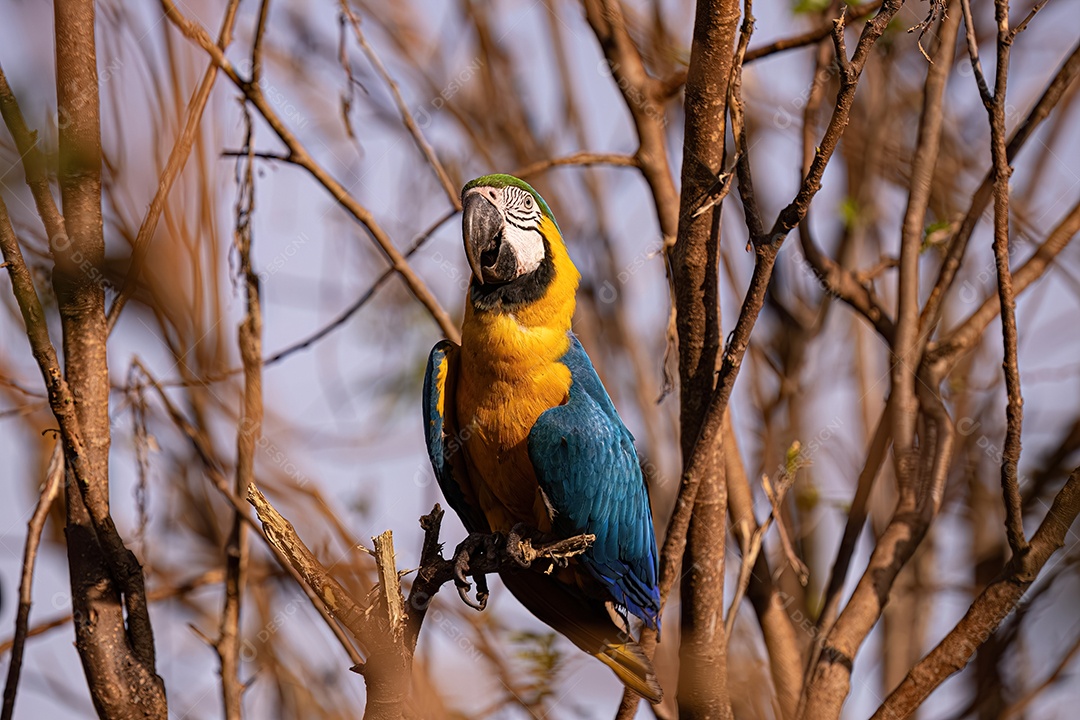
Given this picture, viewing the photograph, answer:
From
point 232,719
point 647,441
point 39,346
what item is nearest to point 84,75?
point 39,346

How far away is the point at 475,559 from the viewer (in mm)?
3156

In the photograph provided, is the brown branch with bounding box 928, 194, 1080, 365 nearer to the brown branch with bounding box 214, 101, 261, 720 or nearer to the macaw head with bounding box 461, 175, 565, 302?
the macaw head with bounding box 461, 175, 565, 302

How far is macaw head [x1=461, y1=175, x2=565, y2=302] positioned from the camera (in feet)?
10.9

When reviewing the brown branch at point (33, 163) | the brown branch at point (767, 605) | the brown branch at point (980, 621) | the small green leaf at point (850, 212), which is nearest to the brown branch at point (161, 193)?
the brown branch at point (33, 163)

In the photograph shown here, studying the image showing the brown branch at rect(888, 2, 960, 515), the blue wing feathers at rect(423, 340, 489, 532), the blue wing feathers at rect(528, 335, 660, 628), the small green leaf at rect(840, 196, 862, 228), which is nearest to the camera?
the blue wing feathers at rect(528, 335, 660, 628)

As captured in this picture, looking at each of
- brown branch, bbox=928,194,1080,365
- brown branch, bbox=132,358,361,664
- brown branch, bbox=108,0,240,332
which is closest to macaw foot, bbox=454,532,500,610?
brown branch, bbox=132,358,361,664

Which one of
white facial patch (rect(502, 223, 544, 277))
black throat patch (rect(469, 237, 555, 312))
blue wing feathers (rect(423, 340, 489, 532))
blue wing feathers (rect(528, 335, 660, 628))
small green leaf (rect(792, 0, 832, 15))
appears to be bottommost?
blue wing feathers (rect(528, 335, 660, 628))

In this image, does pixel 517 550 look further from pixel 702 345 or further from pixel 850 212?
pixel 850 212

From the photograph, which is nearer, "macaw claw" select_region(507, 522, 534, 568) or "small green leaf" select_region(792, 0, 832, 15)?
"macaw claw" select_region(507, 522, 534, 568)

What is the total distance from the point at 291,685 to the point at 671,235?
2.64m

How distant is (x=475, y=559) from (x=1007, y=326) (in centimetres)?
173

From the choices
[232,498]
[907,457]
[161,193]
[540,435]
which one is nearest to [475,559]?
[540,435]

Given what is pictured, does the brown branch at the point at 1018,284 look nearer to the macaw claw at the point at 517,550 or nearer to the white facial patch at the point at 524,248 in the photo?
the white facial patch at the point at 524,248

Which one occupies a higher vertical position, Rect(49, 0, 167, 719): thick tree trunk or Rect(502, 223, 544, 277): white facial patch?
Rect(502, 223, 544, 277): white facial patch
